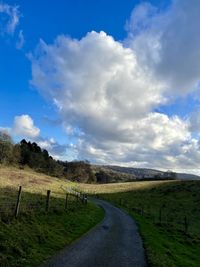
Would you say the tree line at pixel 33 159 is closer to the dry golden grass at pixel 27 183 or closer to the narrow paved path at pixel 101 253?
the dry golden grass at pixel 27 183

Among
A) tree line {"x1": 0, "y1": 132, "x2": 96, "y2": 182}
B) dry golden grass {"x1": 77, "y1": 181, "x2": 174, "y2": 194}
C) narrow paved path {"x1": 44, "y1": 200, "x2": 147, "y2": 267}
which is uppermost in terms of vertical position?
tree line {"x1": 0, "y1": 132, "x2": 96, "y2": 182}

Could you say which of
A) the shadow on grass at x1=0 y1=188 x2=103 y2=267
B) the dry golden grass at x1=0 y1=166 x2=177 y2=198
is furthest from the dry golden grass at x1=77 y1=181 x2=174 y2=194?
the shadow on grass at x1=0 y1=188 x2=103 y2=267

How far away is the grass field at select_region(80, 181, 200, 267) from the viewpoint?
19406 mm

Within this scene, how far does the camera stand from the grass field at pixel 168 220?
19406mm

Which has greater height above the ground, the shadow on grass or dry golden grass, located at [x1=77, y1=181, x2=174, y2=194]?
dry golden grass, located at [x1=77, y1=181, x2=174, y2=194]

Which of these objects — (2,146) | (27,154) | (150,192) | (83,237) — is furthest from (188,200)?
→ (27,154)

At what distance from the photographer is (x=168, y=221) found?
4406 cm

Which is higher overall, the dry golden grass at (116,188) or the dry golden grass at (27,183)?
the dry golden grass at (116,188)

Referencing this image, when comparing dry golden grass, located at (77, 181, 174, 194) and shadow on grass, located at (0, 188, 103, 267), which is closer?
shadow on grass, located at (0, 188, 103, 267)

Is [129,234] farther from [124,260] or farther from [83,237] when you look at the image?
[124,260]

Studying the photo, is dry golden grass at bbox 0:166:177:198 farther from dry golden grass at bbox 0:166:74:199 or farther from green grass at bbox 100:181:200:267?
green grass at bbox 100:181:200:267

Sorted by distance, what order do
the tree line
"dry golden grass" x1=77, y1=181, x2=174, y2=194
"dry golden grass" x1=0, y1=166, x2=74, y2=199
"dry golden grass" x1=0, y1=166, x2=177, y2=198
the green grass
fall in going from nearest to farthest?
the green grass
"dry golden grass" x1=0, y1=166, x2=74, y2=199
"dry golden grass" x1=0, y1=166, x2=177, y2=198
"dry golden grass" x1=77, y1=181, x2=174, y2=194
the tree line

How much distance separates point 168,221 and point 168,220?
169 cm

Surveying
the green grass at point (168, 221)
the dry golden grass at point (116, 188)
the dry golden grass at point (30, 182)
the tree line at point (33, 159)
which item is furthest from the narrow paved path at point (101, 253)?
the tree line at point (33, 159)
